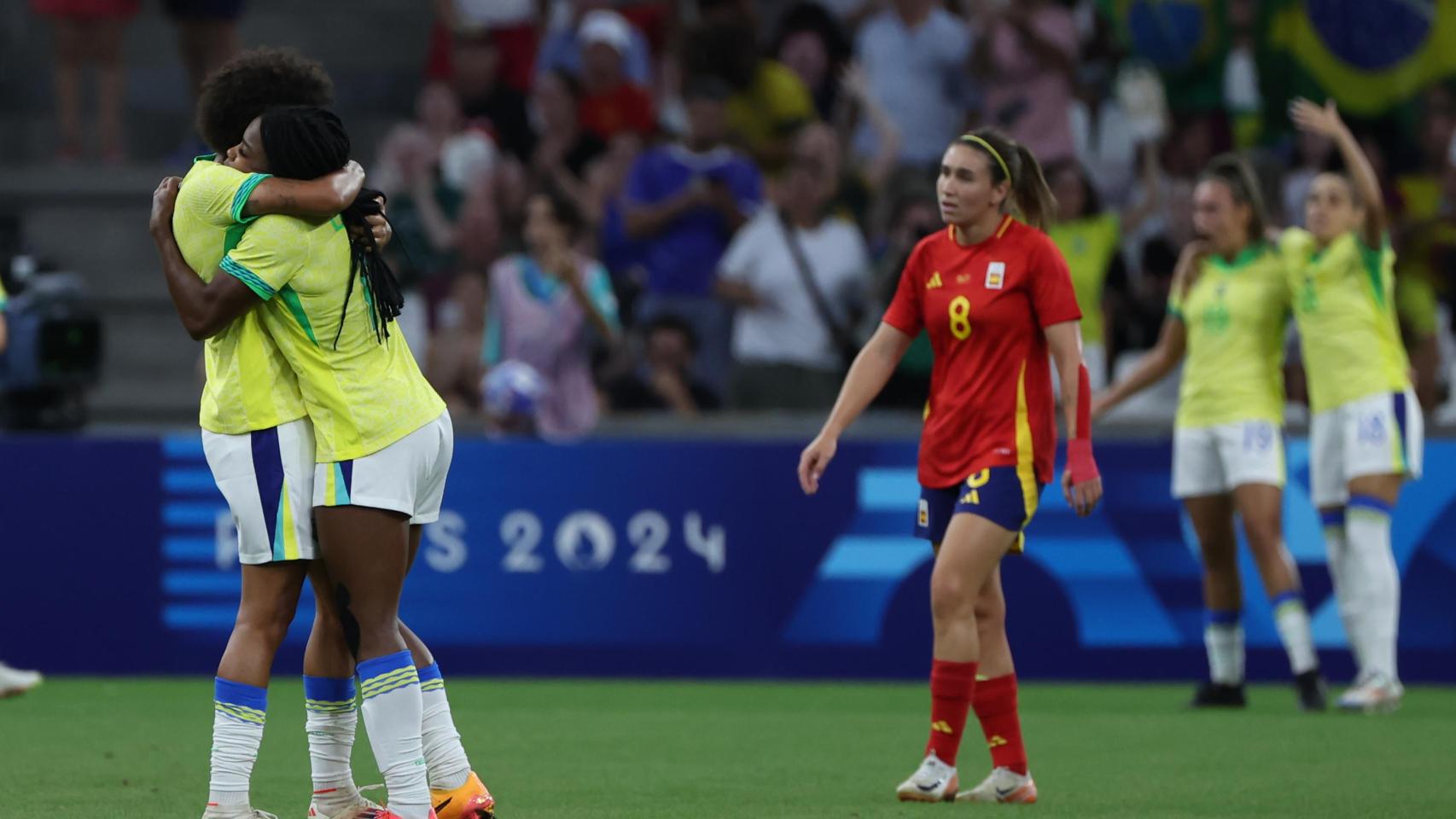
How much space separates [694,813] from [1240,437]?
4.41 metres

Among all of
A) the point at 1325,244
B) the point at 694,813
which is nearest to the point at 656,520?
the point at 1325,244

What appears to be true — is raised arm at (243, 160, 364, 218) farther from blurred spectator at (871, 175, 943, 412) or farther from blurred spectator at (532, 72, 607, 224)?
blurred spectator at (532, 72, 607, 224)

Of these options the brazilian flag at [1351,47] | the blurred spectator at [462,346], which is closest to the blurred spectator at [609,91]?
the blurred spectator at [462,346]

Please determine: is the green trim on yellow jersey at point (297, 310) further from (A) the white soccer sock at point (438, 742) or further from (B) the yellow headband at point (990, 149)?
(B) the yellow headband at point (990, 149)

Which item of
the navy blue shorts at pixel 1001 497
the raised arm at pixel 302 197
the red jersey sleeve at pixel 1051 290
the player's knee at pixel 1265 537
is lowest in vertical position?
the player's knee at pixel 1265 537

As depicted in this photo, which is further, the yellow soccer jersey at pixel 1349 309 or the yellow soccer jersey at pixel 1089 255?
the yellow soccer jersey at pixel 1089 255

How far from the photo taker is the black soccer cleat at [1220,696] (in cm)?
1041

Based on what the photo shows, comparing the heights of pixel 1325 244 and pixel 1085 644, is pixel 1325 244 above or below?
above

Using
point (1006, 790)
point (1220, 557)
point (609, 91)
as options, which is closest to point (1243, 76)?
point (609, 91)

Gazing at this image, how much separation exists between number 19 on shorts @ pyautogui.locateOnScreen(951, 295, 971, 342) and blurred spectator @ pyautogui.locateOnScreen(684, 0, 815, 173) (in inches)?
312

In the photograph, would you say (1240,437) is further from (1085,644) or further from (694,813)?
(694,813)

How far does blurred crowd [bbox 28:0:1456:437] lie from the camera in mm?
13562

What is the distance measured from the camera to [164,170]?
1612 centimetres

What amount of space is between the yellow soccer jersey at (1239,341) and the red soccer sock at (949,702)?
3.62 meters
